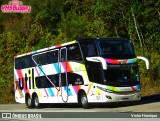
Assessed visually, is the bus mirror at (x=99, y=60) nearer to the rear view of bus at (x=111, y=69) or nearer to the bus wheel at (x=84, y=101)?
the rear view of bus at (x=111, y=69)

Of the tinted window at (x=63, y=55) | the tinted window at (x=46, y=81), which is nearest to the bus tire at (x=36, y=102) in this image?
the tinted window at (x=46, y=81)

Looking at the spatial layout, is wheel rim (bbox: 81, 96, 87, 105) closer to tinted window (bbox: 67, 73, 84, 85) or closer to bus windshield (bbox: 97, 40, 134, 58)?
tinted window (bbox: 67, 73, 84, 85)

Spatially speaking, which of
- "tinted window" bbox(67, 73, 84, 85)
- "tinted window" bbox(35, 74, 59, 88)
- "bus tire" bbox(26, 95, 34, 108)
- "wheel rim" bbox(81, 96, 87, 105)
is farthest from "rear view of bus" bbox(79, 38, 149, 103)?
"bus tire" bbox(26, 95, 34, 108)

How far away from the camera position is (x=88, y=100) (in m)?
25.3

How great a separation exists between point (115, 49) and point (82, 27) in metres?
22.6

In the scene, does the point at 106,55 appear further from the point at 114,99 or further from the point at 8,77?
the point at 8,77

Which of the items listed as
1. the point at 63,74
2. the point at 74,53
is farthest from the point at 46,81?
the point at 74,53

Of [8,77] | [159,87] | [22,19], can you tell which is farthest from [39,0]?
[159,87]

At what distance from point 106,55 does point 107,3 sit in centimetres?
1693

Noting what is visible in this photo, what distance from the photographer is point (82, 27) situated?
47469mm

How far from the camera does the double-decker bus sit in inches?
965

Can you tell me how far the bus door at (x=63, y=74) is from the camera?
27172mm

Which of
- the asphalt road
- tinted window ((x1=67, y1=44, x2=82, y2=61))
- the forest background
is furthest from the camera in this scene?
the forest background

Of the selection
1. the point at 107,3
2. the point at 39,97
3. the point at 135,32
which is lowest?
the point at 39,97
